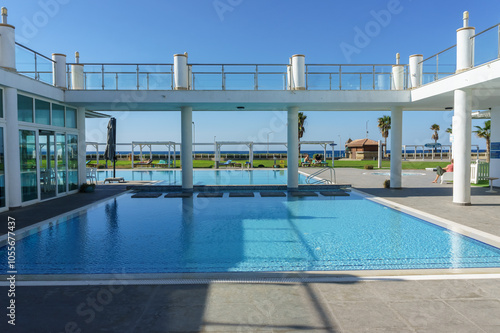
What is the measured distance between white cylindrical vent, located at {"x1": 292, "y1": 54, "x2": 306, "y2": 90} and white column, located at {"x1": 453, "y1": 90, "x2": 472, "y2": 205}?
5.47m

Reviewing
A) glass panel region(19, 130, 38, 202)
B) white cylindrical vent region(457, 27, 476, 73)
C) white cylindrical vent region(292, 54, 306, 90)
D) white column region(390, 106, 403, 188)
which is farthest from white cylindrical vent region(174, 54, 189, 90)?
white cylindrical vent region(457, 27, 476, 73)

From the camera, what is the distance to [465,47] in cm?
1005

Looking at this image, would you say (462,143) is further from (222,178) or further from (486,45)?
(222,178)

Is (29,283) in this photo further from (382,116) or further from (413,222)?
(382,116)

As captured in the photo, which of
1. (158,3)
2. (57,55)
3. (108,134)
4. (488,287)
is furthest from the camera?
(108,134)

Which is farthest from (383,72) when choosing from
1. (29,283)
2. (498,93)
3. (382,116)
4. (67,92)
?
(382,116)

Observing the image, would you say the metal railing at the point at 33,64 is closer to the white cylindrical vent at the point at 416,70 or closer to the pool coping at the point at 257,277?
the pool coping at the point at 257,277

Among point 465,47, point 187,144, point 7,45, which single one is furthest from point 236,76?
point 465,47

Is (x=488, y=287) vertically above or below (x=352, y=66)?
below

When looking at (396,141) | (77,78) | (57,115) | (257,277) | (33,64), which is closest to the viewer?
(257,277)

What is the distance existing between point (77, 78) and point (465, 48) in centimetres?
1366

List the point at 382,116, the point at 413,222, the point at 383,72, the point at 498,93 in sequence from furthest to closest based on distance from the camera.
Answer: the point at 382,116
the point at 383,72
the point at 498,93
the point at 413,222

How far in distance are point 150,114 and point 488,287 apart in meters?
15.9

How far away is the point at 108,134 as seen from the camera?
17.0 m
